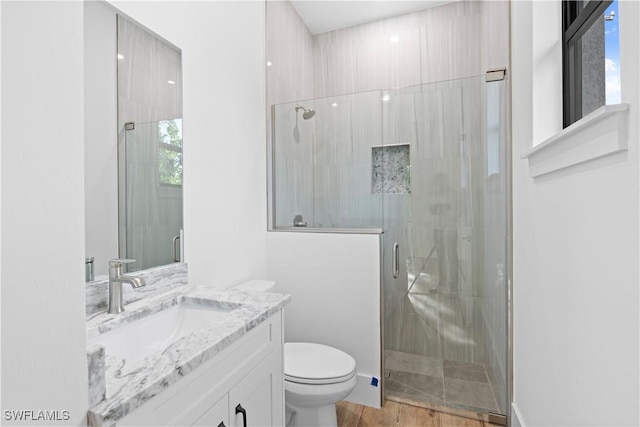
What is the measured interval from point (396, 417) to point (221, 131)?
6.05 feet

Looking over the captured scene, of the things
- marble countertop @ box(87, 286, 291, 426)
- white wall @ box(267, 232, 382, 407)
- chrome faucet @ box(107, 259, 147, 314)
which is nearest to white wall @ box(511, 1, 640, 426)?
white wall @ box(267, 232, 382, 407)

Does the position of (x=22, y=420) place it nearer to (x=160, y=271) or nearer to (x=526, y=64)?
(x=160, y=271)

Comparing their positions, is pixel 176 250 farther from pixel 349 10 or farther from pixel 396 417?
pixel 349 10

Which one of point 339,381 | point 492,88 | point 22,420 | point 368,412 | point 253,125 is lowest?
point 368,412

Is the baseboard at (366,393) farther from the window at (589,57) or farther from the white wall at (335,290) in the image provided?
the window at (589,57)

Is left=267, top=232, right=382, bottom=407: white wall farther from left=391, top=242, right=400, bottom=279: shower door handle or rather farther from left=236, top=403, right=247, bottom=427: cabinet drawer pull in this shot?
left=236, top=403, right=247, bottom=427: cabinet drawer pull

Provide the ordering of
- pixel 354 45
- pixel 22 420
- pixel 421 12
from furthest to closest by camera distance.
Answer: pixel 354 45 < pixel 421 12 < pixel 22 420

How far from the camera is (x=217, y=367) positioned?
89 cm

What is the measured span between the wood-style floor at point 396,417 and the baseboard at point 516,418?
0.14 m

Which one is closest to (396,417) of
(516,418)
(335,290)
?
(516,418)

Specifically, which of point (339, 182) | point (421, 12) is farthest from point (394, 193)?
point (421, 12)

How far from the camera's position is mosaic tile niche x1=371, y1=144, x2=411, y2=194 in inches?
80.4

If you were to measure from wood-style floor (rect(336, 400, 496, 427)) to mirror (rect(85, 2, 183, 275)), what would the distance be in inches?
50.8

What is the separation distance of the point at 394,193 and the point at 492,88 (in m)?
0.80
